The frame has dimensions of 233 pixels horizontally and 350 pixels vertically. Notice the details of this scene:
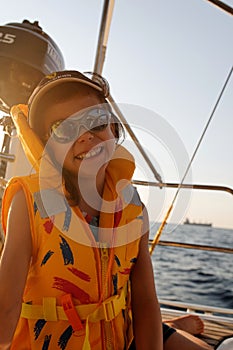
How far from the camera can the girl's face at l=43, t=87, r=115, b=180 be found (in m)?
1.25

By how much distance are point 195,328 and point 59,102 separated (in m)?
Result: 1.32

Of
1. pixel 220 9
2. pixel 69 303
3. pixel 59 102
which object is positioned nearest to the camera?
pixel 69 303

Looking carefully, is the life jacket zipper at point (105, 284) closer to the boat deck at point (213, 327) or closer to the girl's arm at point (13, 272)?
the girl's arm at point (13, 272)

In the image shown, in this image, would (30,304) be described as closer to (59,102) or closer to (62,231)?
(62,231)

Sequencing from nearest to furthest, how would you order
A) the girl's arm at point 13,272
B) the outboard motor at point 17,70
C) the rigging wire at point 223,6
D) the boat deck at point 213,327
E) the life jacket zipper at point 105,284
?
the girl's arm at point 13,272
the life jacket zipper at point 105,284
the outboard motor at point 17,70
the boat deck at point 213,327
the rigging wire at point 223,6

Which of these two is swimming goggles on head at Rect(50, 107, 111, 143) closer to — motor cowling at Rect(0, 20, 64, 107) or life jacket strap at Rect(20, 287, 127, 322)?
life jacket strap at Rect(20, 287, 127, 322)

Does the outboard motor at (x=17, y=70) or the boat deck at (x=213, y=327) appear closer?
the outboard motor at (x=17, y=70)

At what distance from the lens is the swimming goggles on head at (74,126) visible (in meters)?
1.24

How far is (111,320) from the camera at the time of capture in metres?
1.21

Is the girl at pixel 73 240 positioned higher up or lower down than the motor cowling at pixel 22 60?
lower down

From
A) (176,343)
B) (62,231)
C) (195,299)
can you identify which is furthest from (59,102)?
(195,299)

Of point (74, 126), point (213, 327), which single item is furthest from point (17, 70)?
point (213, 327)

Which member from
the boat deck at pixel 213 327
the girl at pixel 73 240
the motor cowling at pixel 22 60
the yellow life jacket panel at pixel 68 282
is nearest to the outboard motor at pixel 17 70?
the motor cowling at pixel 22 60

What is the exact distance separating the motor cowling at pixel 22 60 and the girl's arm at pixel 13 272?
2.66ft
